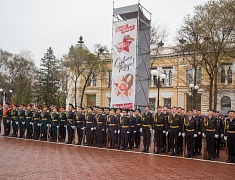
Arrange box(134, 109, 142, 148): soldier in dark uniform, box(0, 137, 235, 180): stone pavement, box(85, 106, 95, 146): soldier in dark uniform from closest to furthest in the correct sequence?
box(0, 137, 235, 180): stone pavement, box(134, 109, 142, 148): soldier in dark uniform, box(85, 106, 95, 146): soldier in dark uniform

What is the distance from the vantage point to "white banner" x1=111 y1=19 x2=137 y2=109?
1848 cm

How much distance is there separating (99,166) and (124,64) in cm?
1068

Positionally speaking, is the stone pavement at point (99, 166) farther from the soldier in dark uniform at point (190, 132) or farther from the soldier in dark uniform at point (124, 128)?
the soldier in dark uniform at point (124, 128)

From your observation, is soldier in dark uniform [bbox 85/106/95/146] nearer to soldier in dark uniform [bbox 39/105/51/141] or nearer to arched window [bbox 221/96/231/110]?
soldier in dark uniform [bbox 39/105/51/141]

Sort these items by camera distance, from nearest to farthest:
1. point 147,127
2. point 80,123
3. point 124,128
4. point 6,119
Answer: point 147,127
point 124,128
point 80,123
point 6,119

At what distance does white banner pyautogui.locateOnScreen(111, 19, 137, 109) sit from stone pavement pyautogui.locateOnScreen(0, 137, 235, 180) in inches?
275

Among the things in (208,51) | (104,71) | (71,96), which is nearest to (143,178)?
(208,51)

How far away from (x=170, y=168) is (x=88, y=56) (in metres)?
28.8

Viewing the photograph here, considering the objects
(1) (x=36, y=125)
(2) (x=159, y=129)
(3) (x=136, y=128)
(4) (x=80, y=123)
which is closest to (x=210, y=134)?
(2) (x=159, y=129)

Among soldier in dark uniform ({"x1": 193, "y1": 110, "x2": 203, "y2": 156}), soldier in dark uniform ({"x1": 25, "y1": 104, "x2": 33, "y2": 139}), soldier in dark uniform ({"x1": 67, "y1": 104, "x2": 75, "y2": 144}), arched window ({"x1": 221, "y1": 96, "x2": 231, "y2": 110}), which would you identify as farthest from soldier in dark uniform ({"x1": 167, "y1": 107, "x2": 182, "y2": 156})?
arched window ({"x1": 221, "y1": 96, "x2": 231, "y2": 110})

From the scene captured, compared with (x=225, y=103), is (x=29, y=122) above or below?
below

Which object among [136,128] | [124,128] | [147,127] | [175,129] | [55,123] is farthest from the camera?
[55,123]

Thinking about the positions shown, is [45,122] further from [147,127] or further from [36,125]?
[147,127]

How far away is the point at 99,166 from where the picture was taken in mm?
9023
